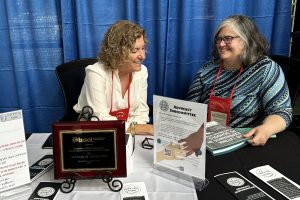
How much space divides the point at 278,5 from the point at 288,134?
1.07 m

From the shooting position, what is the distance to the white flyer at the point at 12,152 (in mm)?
1002

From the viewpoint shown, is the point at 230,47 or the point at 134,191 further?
the point at 230,47

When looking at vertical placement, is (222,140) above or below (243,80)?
below

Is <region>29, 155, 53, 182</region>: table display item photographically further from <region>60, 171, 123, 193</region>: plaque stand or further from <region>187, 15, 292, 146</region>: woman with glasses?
<region>187, 15, 292, 146</region>: woman with glasses

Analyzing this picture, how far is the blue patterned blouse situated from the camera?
1729 millimetres

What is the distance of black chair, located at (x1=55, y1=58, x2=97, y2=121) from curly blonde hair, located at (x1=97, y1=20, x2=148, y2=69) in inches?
12.2

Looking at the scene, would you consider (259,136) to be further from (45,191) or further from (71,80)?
(71,80)

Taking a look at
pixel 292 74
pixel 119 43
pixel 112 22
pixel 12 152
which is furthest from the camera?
pixel 112 22

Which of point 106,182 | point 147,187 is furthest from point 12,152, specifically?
point 147,187

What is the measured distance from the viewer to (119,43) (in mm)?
1766

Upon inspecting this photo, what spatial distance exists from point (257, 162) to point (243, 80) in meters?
0.72

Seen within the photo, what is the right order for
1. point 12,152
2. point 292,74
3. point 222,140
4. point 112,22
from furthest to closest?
point 112,22
point 292,74
point 222,140
point 12,152

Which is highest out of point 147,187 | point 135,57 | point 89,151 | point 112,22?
point 112,22

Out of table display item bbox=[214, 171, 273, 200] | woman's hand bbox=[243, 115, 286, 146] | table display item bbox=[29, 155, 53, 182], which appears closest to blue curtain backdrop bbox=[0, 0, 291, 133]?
woman's hand bbox=[243, 115, 286, 146]
